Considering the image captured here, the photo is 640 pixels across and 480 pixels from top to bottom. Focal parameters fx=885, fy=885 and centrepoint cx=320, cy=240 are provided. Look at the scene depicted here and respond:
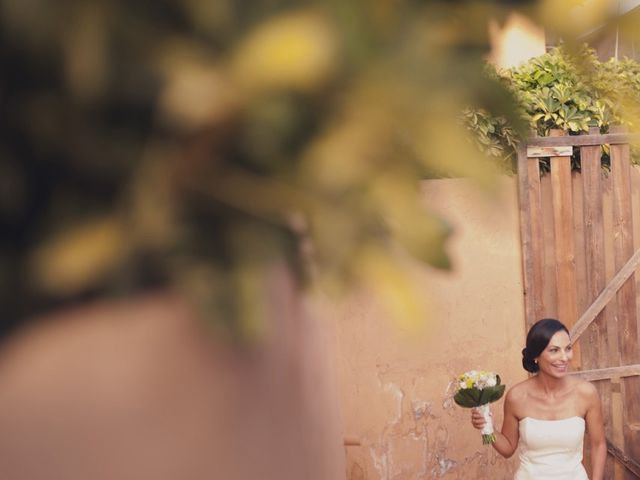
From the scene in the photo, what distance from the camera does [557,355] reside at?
14.6ft

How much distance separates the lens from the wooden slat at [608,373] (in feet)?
16.6

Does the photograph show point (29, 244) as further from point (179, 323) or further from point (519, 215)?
point (519, 215)

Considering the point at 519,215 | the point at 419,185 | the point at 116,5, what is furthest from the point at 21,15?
the point at 519,215

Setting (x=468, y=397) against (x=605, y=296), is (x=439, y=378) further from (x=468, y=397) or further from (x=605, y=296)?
(x=605, y=296)

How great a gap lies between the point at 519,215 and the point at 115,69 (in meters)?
4.74

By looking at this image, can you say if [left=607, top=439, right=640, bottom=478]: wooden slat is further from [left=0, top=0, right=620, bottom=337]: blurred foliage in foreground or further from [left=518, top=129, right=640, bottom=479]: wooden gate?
[left=0, top=0, right=620, bottom=337]: blurred foliage in foreground

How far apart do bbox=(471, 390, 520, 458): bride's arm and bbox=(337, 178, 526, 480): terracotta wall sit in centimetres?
22

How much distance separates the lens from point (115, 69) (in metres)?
0.29

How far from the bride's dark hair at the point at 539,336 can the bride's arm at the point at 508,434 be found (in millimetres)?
242

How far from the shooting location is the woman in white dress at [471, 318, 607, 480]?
14.7 ft

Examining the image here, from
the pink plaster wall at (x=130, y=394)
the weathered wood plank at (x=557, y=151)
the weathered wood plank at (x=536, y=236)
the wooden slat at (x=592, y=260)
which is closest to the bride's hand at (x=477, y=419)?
the weathered wood plank at (x=536, y=236)

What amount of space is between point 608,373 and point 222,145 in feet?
16.9

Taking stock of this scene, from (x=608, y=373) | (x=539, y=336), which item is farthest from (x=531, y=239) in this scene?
(x=608, y=373)

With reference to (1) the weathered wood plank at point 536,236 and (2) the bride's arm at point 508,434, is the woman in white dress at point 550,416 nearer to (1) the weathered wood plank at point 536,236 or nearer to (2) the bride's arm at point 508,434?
(2) the bride's arm at point 508,434
